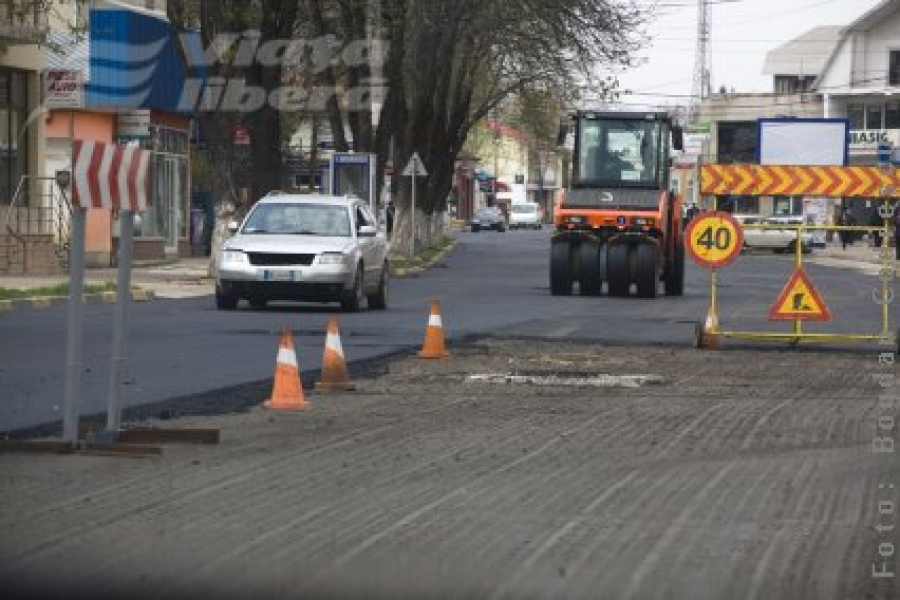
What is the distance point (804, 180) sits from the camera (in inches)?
810

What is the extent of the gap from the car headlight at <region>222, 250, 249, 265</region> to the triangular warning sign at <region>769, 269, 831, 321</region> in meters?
9.06

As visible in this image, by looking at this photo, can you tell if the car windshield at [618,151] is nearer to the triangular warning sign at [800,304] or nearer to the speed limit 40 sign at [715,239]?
the speed limit 40 sign at [715,239]

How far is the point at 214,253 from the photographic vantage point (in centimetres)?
3634

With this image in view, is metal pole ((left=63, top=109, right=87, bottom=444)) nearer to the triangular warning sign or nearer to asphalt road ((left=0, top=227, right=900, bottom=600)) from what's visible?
asphalt road ((left=0, top=227, right=900, bottom=600))

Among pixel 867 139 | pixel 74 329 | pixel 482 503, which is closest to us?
pixel 482 503

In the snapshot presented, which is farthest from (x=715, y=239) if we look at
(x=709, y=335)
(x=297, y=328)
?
(x=297, y=328)

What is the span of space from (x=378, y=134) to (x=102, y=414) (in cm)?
3760

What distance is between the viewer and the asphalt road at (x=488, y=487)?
7.61 metres

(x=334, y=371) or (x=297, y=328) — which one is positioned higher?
(x=334, y=371)

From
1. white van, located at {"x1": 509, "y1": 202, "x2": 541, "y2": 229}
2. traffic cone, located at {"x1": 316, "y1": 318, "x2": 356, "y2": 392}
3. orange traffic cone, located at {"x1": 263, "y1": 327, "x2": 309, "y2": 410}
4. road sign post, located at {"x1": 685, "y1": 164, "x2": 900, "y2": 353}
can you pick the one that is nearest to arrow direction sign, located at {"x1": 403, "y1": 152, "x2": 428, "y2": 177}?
road sign post, located at {"x1": 685, "y1": 164, "x2": 900, "y2": 353}

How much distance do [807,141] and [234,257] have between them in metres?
8.13

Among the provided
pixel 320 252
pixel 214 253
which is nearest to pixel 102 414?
pixel 320 252

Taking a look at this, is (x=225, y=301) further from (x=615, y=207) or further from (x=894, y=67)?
(x=894, y=67)

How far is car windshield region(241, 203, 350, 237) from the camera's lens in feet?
91.7
